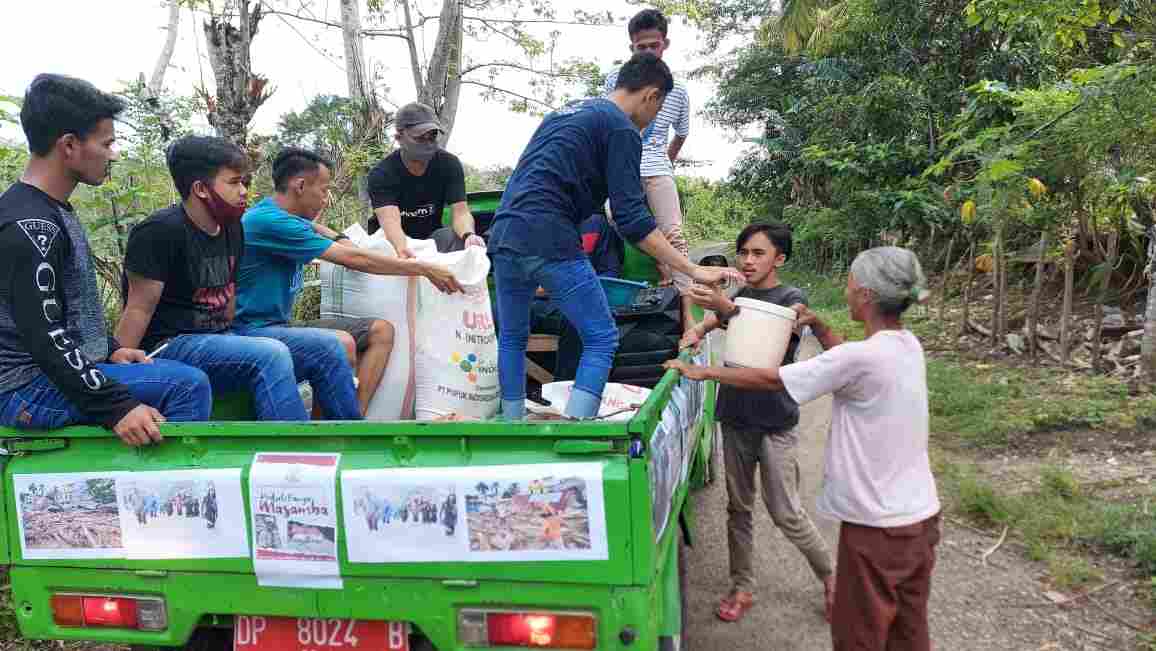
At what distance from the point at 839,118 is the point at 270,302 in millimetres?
11124

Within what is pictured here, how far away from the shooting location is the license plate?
2.10 meters

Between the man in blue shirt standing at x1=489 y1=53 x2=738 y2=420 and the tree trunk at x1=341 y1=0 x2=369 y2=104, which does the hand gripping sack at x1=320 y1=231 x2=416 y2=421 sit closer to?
the man in blue shirt standing at x1=489 y1=53 x2=738 y2=420

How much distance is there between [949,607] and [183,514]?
3.16m

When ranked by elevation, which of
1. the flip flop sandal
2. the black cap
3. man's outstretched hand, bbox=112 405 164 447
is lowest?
the flip flop sandal

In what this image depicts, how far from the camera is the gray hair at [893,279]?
87.9 inches

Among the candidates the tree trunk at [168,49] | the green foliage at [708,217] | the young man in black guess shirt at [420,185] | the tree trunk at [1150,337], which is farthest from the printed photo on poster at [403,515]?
the green foliage at [708,217]

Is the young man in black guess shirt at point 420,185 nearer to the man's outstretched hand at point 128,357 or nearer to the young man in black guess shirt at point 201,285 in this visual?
the young man in black guess shirt at point 201,285

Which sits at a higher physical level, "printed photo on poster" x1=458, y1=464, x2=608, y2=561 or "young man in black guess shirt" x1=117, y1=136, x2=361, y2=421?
"young man in black guess shirt" x1=117, y1=136, x2=361, y2=421

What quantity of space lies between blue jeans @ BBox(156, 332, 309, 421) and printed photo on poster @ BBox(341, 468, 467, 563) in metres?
0.81

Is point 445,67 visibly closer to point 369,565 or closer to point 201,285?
point 201,285

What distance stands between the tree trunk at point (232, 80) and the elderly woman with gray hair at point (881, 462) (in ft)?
21.3

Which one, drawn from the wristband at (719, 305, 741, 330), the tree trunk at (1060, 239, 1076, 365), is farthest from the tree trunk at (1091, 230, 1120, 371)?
the wristband at (719, 305, 741, 330)

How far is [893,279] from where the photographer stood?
2.23 metres

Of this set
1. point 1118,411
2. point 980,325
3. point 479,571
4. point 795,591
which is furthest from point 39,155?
point 980,325
